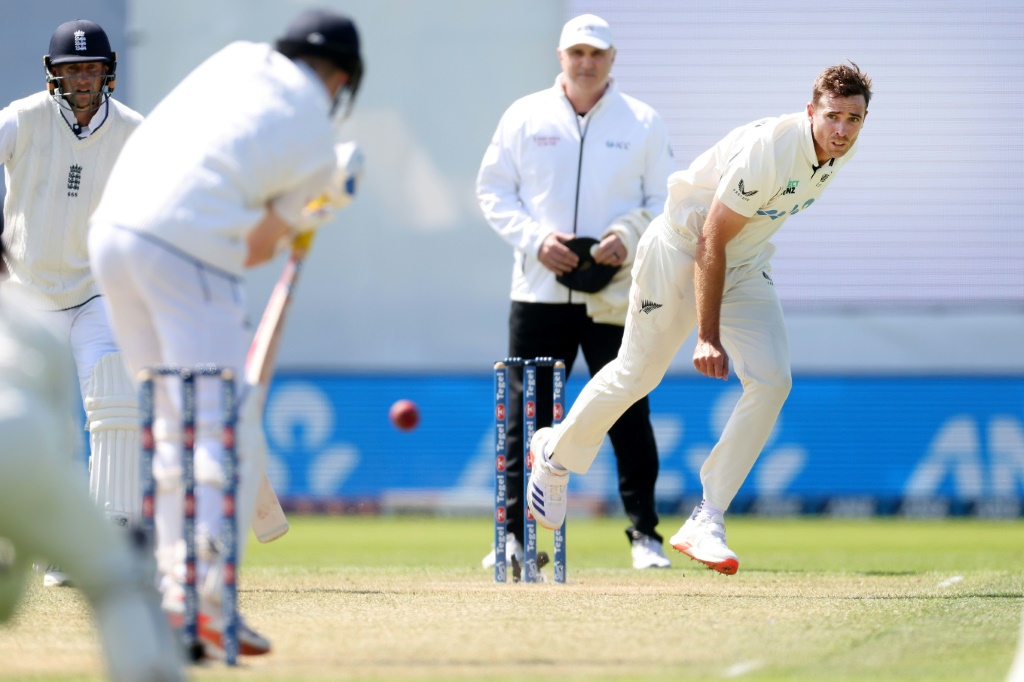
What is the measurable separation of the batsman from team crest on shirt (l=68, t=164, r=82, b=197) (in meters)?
2.12

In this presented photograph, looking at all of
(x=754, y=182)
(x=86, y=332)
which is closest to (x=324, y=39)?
(x=754, y=182)

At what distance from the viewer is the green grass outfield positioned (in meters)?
3.46

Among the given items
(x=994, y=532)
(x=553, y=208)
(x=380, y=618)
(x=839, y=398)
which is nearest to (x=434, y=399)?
(x=839, y=398)

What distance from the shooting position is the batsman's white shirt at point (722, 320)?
5.33 m

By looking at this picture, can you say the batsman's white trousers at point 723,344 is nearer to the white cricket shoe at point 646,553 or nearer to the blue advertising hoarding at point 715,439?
the white cricket shoe at point 646,553

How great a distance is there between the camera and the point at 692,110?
12.2 m

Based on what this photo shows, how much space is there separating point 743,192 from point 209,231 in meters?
2.17

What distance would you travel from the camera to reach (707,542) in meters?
5.22

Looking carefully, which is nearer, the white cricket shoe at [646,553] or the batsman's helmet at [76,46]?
the batsman's helmet at [76,46]

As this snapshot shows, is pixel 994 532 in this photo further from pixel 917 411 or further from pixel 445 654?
pixel 445 654

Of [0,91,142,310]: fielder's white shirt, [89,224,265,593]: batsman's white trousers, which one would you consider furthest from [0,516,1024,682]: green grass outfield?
[0,91,142,310]: fielder's white shirt

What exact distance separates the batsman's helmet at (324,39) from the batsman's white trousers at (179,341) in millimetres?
573

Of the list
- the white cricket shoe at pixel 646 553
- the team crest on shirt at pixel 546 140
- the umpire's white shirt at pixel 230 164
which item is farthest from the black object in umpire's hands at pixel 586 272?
the umpire's white shirt at pixel 230 164

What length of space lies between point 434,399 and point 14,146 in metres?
6.38
